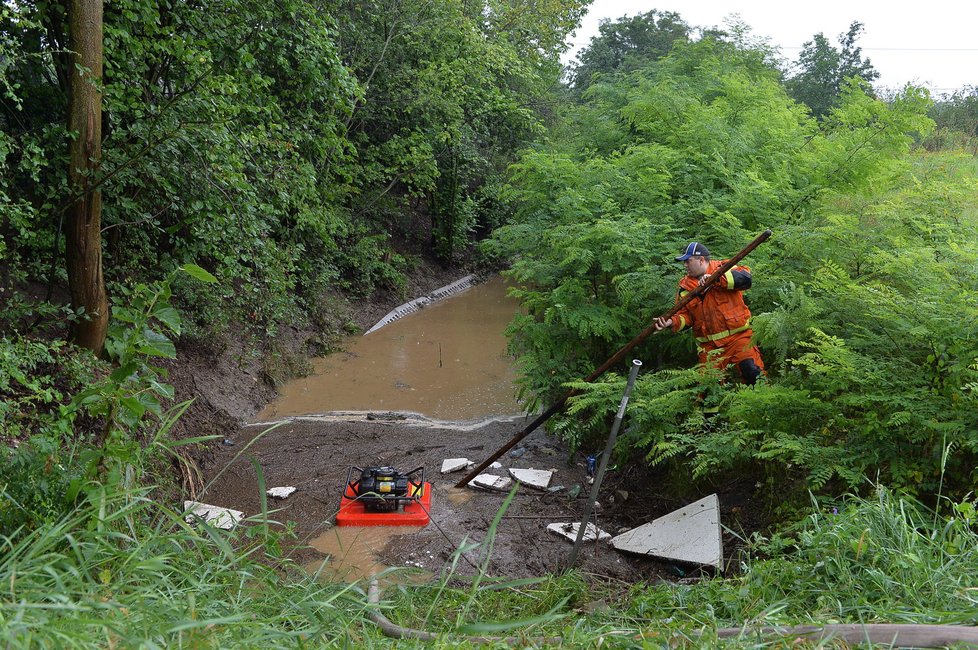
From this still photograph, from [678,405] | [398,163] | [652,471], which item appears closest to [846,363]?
[678,405]

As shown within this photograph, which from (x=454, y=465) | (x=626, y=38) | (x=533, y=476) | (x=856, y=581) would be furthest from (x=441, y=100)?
(x=626, y=38)

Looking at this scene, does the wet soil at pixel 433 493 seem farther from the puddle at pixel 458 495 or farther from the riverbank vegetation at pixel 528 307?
the riverbank vegetation at pixel 528 307

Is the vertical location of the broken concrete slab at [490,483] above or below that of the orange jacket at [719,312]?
below

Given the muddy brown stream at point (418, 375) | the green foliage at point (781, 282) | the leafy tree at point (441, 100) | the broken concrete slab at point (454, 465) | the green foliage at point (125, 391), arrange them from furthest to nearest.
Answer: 1. the leafy tree at point (441, 100)
2. the muddy brown stream at point (418, 375)
3. the broken concrete slab at point (454, 465)
4. the green foliage at point (781, 282)
5. the green foliage at point (125, 391)

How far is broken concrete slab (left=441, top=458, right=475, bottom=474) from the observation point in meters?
7.54

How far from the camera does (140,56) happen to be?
7.36 metres

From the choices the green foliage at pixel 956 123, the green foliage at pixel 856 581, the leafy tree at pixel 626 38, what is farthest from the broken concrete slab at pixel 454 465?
the leafy tree at pixel 626 38

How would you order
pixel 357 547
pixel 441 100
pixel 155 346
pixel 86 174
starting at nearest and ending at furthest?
pixel 155 346 < pixel 357 547 < pixel 86 174 < pixel 441 100

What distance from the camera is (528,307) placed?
29.6 ft

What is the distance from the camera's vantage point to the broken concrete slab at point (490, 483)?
6914 mm

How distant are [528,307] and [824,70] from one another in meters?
21.1

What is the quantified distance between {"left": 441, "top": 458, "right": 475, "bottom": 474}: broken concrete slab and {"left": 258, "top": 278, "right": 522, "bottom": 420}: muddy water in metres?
2.50

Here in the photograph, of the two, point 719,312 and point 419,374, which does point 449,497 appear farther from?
point 419,374

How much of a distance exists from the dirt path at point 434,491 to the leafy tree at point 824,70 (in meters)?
18.6
